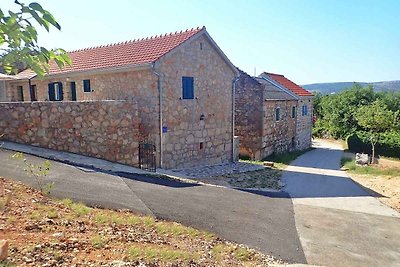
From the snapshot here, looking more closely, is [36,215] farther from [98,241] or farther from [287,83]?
[287,83]

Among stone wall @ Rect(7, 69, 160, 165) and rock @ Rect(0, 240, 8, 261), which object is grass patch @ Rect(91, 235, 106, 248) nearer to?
rock @ Rect(0, 240, 8, 261)

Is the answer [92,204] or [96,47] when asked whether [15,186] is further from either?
[96,47]

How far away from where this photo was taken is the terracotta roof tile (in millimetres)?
14625

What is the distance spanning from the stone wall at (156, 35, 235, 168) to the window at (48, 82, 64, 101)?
7511 mm

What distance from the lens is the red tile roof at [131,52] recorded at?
14.6 metres

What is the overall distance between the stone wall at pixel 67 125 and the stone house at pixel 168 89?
0.09 meters

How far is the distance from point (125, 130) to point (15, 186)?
5631 millimetres

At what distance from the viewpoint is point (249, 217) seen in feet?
26.8

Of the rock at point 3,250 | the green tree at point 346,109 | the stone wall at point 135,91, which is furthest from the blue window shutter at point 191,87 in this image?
the green tree at point 346,109

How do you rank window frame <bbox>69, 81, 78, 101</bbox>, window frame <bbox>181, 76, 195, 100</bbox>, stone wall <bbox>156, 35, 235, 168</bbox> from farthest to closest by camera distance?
1. window frame <bbox>69, 81, 78, 101</bbox>
2. window frame <bbox>181, 76, 195, 100</bbox>
3. stone wall <bbox>156, 35, 235, 168</bbox>

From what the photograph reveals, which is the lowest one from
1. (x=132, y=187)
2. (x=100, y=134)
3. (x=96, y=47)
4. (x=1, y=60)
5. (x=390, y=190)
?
(x=390, y=190)

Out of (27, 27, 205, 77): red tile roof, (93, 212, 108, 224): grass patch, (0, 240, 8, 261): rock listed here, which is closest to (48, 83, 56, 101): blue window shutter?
(27, 27, 205, 77): red tile roof

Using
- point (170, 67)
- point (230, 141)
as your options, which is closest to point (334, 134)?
point (230, 141)

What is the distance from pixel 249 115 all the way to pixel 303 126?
36.6ft
